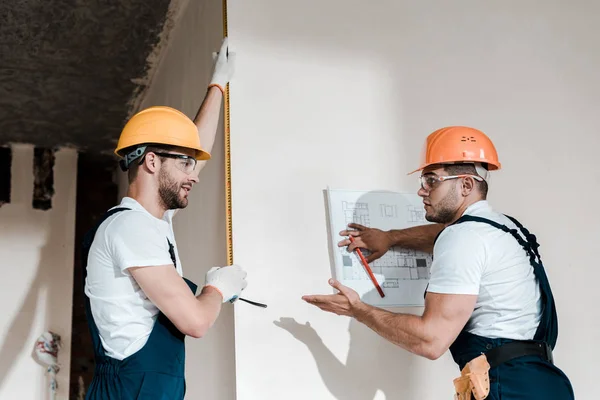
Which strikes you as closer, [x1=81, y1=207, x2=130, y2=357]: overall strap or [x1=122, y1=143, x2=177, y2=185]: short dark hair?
[x1=81, y1=207, x2=130, y2=357]: overall strap

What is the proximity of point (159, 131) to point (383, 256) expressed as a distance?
997 mm

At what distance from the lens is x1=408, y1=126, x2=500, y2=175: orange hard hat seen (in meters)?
2.29

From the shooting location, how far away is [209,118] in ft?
8.00

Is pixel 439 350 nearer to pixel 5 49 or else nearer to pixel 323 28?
pixel 323 28

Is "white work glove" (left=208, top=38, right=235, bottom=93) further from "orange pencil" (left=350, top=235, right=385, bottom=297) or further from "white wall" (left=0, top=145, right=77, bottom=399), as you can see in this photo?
"white wall" (left=0, top=145, right=77, bottom=399)

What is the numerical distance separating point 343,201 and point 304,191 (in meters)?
0.15

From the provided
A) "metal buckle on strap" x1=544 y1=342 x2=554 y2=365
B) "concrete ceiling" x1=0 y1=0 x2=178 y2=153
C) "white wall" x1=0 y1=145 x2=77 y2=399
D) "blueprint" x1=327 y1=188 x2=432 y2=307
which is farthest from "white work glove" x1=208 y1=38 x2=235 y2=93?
"white wall" x1=0 y1=145 x2=77 y2=399

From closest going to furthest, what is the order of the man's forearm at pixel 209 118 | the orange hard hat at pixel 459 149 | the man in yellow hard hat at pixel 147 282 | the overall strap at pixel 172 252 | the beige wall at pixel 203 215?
the man in yellow hard hat at pixel 147 282
the overall strap at pixel 172 252
the orange hard hat at pixel 459 149
the man's forearm at pixel 209 118
the beige wall at pixel 203 215

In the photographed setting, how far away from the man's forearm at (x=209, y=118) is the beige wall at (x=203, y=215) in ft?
0.56

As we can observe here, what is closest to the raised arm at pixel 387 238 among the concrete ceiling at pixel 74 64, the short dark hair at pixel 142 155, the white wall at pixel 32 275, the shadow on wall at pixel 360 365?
the shadow on wall at pixel 360 365

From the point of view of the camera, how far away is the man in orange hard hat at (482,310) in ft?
6.66

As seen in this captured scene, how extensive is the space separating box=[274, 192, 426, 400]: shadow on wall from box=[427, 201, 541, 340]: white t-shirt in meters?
0.50

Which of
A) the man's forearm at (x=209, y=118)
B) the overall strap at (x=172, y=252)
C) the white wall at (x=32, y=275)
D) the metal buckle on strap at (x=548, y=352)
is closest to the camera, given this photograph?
the overall strap at (x=172, y=252)

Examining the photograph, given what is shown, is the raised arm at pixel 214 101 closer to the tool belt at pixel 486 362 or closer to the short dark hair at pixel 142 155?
the short dark hair at pixel 142 155
